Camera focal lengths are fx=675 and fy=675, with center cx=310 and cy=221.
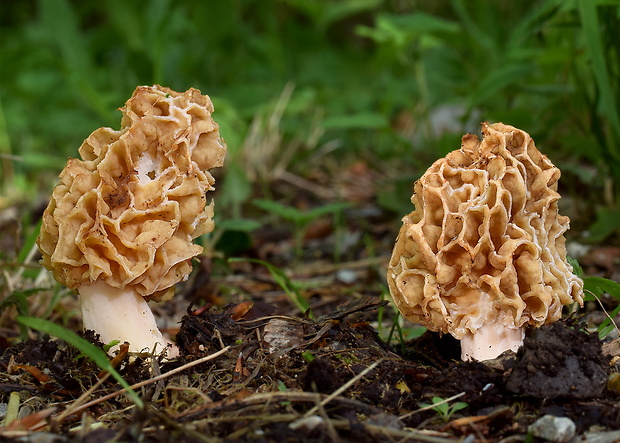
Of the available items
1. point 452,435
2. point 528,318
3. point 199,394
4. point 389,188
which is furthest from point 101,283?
point 389,188

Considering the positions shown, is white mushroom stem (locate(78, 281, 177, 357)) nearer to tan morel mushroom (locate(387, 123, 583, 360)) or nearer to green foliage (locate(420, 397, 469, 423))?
tan morel mushroom (locate(387, 123, 583, 360))

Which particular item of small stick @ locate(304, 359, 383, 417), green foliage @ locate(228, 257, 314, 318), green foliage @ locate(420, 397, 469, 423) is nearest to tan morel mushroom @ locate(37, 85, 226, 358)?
green foliage @ locate(228, 257, 314, 318)

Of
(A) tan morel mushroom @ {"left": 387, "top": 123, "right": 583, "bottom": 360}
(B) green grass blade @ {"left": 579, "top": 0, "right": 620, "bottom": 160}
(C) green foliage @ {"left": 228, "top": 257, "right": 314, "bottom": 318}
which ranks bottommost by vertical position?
(C) green foliage @ {"left": 228, "top": 257, "right": 314, "bottom": 318}

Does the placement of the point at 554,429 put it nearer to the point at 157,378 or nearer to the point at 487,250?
the point at 487,250

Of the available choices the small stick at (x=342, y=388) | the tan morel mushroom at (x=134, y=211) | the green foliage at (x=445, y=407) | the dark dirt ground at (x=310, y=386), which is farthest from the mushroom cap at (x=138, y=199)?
the green foliage at (x=445, y=407)

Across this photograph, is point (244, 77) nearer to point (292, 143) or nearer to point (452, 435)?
point (292, 143)
